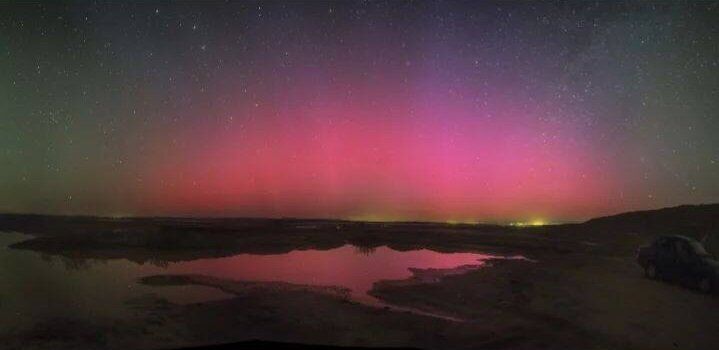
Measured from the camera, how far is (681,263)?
1284 centimetres

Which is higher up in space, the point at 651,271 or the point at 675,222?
the point at 675,222

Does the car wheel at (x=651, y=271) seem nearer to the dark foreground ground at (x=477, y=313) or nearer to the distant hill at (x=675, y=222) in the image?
the dark foreground ground at (x=477, y=313)

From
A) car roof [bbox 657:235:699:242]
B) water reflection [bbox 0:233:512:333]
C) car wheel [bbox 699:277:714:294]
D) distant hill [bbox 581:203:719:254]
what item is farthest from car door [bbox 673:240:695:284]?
water reflection [bbox 0:233:512:333]

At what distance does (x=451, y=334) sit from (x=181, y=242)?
21.1 m

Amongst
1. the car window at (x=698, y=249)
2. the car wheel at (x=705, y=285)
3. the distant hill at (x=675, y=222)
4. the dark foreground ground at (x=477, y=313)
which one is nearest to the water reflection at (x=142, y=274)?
the dark foreground ground at (x=477, y=313)

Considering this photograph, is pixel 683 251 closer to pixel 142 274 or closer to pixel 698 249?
pixel 698 249

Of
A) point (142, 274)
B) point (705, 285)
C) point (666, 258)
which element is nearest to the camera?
point (705, 285)

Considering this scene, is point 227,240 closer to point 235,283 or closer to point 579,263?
point 235,283

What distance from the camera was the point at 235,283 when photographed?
14.4 metres

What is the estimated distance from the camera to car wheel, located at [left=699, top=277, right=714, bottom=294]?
461 inches

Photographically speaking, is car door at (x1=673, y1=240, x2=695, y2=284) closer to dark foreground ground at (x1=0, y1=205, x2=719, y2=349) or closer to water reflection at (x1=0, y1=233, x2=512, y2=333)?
dark foreground ground at (x1=0, y1=205, x2=719, y2=349)

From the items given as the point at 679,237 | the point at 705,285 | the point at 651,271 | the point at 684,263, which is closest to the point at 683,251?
the point at 684,263

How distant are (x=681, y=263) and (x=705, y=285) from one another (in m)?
1.01

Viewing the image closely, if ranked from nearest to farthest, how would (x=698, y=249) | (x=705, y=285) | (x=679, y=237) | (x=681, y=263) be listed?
(x=705, y=285)
(x=698, y=249)
(x=681, y=263)
(x=679, y=237)
